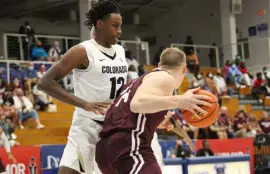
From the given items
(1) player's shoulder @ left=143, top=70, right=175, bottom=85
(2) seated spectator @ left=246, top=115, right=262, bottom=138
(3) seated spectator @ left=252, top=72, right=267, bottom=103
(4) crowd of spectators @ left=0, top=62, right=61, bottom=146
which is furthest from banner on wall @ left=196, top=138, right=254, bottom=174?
(1) player's shoulder @ left=143, top=70, right=175, bottom=85

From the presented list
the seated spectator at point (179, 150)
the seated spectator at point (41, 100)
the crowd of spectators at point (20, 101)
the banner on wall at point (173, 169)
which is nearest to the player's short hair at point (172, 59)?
the banner on wall at point (173, 169)

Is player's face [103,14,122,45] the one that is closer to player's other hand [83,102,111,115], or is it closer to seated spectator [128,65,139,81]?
player's other hand [83,102,111,115]

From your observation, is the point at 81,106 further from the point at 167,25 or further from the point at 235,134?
the point at 167,25

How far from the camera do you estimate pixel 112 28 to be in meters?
4.48

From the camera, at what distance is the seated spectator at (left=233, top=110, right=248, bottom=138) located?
1644 centimetres

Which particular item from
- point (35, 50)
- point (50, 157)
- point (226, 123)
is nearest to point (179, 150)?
point (50, 157)

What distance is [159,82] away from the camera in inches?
138

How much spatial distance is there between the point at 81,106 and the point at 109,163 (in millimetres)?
588

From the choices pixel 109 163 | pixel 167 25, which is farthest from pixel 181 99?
pixel 167 25

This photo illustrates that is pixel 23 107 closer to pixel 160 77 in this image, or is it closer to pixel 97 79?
pixel 97 79

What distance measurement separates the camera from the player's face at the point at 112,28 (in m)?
4.46

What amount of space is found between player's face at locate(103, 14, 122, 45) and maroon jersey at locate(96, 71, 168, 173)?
781mm

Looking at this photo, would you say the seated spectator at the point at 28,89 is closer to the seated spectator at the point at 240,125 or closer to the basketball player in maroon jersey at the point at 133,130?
the seated spectator at the point at 240,125

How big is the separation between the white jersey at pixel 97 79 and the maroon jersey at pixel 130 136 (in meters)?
0.61
